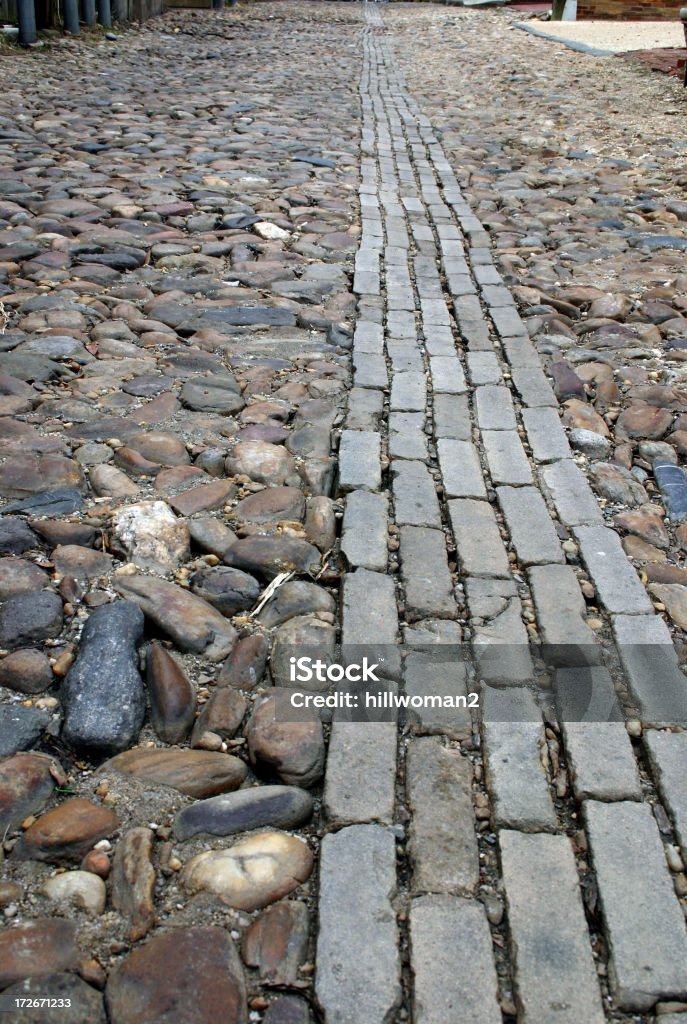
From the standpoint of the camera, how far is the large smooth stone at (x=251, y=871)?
64.6 inches

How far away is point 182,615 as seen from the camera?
2.27 meters

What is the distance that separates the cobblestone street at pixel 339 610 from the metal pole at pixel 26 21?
6.61m

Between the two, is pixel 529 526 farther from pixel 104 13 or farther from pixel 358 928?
pixel 104 13

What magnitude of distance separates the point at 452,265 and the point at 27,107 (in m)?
5.26

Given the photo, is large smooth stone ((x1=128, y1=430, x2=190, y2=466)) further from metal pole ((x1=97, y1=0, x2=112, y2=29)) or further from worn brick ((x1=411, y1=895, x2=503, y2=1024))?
metal pole ((x1=97, y1=0, x2=112, y2=29))

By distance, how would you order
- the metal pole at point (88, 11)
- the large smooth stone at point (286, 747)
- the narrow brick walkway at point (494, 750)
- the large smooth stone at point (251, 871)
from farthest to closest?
the metal pole at point (88, 11) → the large smooth stone at point (286, 747) → the large smooth stone at point (251, 871) → the narrow brick walkway at point (494, 750)

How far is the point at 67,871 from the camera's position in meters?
1.67

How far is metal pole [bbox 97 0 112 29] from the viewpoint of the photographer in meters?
13.3

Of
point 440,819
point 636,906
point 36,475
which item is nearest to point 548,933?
point 636,906

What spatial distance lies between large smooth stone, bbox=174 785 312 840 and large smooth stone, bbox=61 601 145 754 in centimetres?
24

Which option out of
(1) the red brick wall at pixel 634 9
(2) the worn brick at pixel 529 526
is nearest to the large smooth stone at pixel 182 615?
(2) the worn brick at pixel 529 526

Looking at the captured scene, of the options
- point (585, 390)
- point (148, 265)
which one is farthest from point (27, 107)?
point (585, 390)

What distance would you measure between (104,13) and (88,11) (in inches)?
24.0

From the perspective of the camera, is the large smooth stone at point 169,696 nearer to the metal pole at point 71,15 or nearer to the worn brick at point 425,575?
the worn brick at point 425,575
